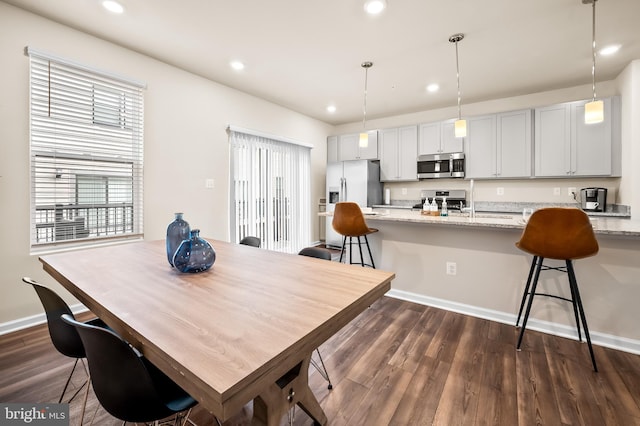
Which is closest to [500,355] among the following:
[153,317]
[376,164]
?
[153,317]

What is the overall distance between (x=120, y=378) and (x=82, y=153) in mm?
2585

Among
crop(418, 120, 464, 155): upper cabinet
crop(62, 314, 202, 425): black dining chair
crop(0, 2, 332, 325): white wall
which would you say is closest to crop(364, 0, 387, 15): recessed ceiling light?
crop(0, 2, 332, 325): white wall

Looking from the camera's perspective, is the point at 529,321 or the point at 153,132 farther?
the point at 153,132

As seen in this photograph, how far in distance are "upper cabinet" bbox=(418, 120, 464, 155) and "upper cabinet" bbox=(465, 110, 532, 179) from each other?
19 cm

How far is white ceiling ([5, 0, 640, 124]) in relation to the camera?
2260 mm

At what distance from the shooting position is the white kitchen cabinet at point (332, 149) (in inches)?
225

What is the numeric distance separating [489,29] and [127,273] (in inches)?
132

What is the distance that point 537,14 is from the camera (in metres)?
2.32

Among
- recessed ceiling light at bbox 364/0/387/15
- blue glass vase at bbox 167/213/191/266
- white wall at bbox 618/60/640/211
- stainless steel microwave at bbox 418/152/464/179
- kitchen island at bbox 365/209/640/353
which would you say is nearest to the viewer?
blue glass vase at bbox 167/213/191/266

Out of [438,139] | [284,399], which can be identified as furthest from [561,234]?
[438,139]

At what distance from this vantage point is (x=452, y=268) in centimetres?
267

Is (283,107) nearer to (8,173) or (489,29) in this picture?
(489,29)

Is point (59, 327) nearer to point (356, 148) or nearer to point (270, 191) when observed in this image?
point (270, 191)

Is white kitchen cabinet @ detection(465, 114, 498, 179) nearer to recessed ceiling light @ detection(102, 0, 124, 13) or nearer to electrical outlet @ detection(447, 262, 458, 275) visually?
electrical outlet @ detection(447, 262, 458, 275)
